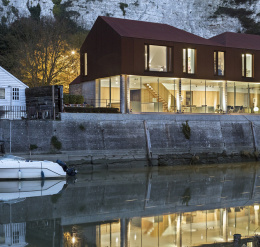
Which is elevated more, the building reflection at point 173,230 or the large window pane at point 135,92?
the large window pane at point 135,92

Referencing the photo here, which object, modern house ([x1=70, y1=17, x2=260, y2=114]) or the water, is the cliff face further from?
the water

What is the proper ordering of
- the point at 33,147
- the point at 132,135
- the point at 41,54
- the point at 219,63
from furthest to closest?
the point at 41,54 → the point at 219,63 → the point at 132,135 → the point at 33,147

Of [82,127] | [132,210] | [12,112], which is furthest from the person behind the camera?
[12,112]

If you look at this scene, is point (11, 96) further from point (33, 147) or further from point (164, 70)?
point (164, 70)

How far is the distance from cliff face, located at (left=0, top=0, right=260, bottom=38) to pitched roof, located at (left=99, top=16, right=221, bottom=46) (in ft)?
137

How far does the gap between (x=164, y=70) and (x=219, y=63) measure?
662 cm

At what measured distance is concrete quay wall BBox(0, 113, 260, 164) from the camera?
30.0 metres

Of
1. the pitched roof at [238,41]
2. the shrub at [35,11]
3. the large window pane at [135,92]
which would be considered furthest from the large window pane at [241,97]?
the shrub at [35,11]

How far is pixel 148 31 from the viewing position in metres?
40.0

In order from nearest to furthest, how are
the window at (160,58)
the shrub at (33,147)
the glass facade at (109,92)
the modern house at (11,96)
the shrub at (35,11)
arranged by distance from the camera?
the shrub at (33,147) → the modern house at (11,96) → the window at (160,58) → the glass facade at (109,92) → the shrub at (35,11)

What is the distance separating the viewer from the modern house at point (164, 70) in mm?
37250

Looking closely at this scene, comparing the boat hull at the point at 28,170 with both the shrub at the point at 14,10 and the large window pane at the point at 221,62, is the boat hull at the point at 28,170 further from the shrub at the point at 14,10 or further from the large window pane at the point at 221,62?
the shrub at the point at 14,10

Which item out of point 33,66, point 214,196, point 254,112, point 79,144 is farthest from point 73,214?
point 33,66

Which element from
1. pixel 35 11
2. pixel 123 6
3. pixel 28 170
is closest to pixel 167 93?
pixel 28 170
